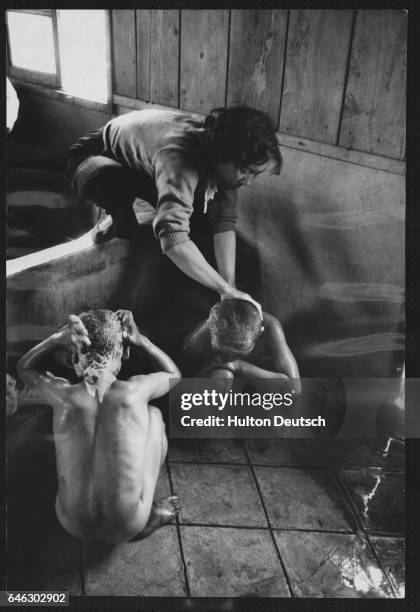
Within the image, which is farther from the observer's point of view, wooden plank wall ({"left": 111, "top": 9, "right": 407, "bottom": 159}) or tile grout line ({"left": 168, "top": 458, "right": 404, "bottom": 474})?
tile grout line ({"left": 168, "top": 458, "right": 404, "bottom": 474})

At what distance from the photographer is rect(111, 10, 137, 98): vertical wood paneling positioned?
5.58 ft

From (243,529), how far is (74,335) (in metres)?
0.88

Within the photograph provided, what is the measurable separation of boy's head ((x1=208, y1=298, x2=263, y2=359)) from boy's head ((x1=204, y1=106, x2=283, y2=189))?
0.44 metres

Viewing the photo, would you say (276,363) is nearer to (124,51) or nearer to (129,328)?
(129,328)

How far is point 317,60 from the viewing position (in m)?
Result: 1.68

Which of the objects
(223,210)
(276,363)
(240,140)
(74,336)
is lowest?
(276,363)

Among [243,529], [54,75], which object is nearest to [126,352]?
[243,529]

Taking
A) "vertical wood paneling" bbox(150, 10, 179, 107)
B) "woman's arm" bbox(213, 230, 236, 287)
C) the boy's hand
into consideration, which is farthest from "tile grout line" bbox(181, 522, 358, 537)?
"vertical wood paneling" bbox(150, 10, 179, 107)

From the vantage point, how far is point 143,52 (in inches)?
68.4

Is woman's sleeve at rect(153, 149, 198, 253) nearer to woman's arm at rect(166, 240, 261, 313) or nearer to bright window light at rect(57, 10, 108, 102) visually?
woman's arm at rect(166, 240, 261, 313)

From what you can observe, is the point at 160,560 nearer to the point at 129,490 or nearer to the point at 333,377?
the point at 129,490

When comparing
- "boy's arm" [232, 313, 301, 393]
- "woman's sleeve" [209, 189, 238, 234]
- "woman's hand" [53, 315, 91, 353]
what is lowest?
"boy's arm" [232, 313, 301, 393]

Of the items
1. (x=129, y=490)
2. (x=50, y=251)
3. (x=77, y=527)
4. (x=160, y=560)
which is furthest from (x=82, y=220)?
(x=160, y=560)

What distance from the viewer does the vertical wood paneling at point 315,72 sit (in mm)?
1660
